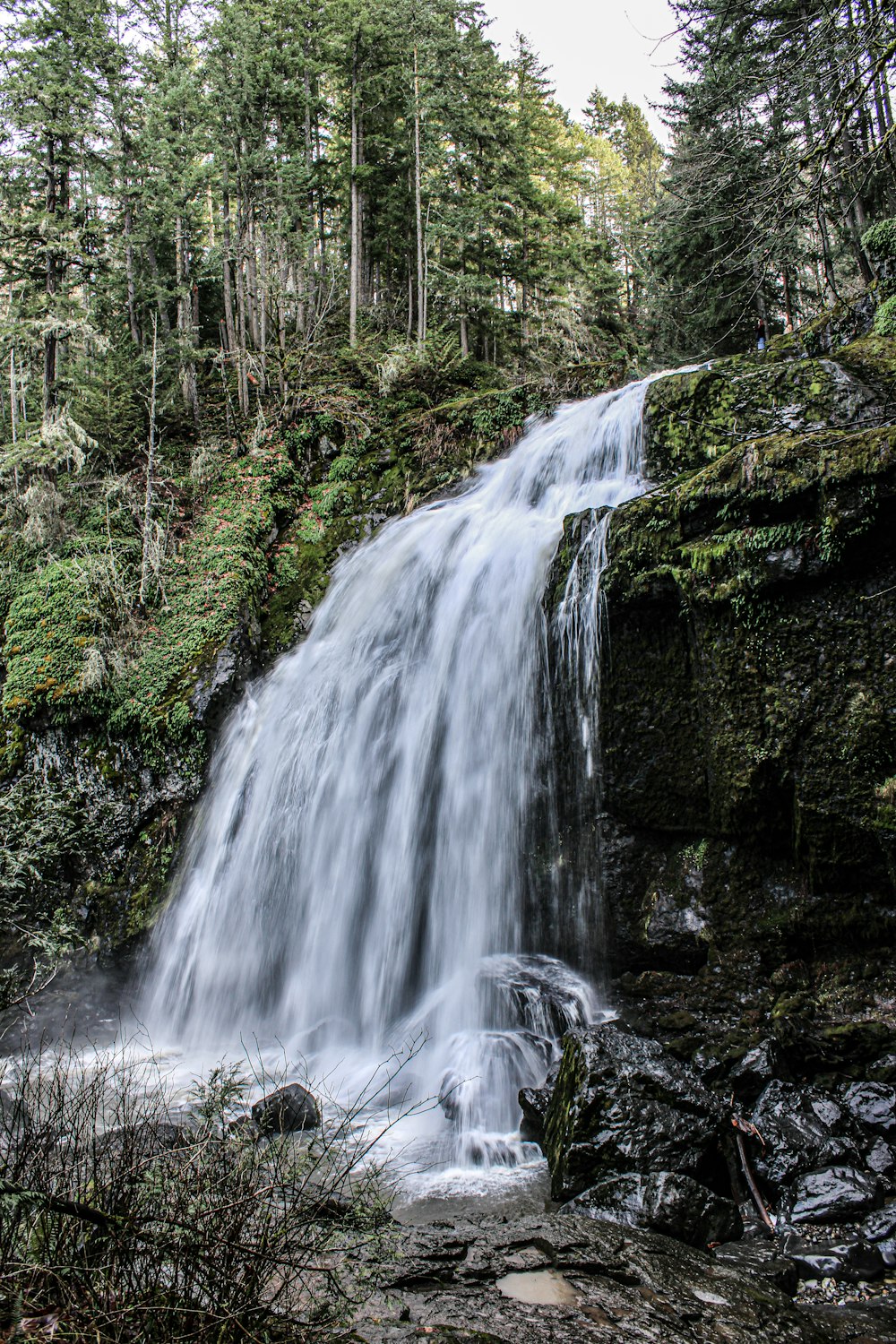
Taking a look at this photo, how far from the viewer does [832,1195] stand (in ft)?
13.0

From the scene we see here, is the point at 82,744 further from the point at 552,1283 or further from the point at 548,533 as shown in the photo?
the point at 552,1283

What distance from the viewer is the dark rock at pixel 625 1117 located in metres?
4.12

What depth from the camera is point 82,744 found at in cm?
994

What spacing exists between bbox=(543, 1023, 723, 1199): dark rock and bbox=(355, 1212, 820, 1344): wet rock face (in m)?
0.41

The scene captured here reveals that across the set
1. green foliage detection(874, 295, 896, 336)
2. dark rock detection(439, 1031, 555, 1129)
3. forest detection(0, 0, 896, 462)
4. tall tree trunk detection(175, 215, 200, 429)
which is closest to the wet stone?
dark rock detection(439, 1031, 555, 1129)

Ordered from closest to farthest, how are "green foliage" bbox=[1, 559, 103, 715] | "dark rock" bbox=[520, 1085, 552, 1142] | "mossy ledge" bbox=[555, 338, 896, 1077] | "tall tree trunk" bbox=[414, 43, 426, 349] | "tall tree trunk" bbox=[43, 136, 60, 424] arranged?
1. "dark rock" bbox=[520, 1085, 552, 1142]
2. "mossy ledge" bbox=[555, 338, 896, 1077]
3. "green foliage" bbox=[1, 559, 103, 715]
4. "tall tree trunk" bbox=[43, 136, 60, 424]
5. "tall tree trunk" bbox=[414, 43, 426, 349]

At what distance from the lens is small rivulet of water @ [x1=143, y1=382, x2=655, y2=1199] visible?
6309 mm

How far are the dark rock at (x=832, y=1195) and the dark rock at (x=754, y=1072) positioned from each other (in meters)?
0.66

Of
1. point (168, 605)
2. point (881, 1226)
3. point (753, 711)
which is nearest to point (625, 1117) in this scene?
point (881, 1226)

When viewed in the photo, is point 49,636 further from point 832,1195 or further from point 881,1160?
point 881,1160

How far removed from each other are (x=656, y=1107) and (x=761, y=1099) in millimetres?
824

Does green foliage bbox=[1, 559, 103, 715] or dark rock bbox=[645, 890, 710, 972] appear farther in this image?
green foliage bbox=[1, 559, 103, 715]

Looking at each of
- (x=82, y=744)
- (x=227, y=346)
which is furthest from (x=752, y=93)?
(x=227, y=346)

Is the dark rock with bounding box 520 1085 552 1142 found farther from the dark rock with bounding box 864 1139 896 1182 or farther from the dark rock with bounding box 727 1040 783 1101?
the dark rock with bounding box 864 1139 896 1182
